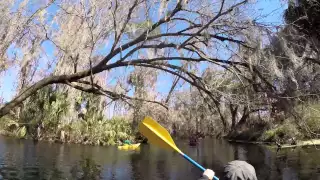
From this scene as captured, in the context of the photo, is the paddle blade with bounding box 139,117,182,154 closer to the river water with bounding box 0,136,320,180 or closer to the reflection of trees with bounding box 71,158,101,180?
the river water with bounding box 0,136,320,180

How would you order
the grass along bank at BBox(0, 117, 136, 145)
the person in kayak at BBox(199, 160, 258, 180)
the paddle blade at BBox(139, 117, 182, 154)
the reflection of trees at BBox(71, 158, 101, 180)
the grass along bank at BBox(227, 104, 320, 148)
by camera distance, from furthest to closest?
the grass along bank at BBox(0, 117, 136, 145) → the grass along bank at BBox(227, 104, 320, 148) → the reflection of trees at BBox(71, 158, 101, 180) → the paddle blade at BBox(139, 117, 182, 154) → the person in kayak at BBox(199, 160, 258, 180)

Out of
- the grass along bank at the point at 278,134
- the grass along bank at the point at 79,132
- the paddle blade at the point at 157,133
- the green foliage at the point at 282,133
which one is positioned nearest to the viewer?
the paddle blade at the point at 157,133

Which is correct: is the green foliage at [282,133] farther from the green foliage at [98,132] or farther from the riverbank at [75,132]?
the riverbank at [75,132]

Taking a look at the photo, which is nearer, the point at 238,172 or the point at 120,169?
the point at 238,172

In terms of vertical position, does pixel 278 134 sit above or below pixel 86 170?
above

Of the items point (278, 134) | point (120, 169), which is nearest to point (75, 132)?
point (120, 169)

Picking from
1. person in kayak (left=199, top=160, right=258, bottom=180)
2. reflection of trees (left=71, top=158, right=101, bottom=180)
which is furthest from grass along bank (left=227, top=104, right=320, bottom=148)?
person in kayak (left=199, top=160, right=258, bottom=180)

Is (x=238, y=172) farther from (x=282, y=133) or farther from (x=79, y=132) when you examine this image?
(x=282, y=133)

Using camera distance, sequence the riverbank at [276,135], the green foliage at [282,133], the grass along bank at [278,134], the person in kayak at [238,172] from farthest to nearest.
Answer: the green foliage at [282,133] < the riverbank at [276,135] < the grass along bank at [278,134] < the person in kayak at [238,172]

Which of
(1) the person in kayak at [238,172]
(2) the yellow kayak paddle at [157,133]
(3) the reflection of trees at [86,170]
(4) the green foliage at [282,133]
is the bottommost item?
(3) the reflection of trees at [86,170]

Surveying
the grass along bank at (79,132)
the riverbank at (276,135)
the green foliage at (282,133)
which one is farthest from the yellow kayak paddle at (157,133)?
the grass along bank at (79,132)

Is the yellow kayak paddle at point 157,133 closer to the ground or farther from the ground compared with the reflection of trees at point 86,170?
farther from the ground

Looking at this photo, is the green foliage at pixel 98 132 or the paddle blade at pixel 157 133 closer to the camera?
the paddle blade at pixel 157 133

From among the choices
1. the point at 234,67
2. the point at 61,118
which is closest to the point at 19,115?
the point at 61,118
